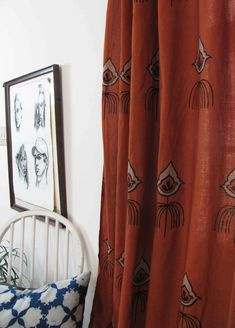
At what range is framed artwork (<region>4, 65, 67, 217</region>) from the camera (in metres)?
1.15

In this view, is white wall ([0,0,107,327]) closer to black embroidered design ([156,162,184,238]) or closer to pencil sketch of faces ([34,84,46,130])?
pencil sketch of faces ([34,84,46,130])

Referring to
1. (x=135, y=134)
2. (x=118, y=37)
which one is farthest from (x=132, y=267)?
(x=118, y=37)

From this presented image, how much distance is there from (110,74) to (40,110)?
0.51m

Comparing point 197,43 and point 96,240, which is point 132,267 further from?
point 197,43

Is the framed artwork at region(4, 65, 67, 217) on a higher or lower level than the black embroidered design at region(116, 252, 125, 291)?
higher

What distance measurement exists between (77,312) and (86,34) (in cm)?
109

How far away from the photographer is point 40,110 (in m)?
1.21

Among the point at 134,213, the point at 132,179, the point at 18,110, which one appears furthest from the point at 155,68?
the point at 18,110

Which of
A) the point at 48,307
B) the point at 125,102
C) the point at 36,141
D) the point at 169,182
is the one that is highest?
the point at 125,102

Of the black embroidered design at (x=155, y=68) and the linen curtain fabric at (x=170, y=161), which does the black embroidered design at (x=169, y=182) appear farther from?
the black embroidered design at (x=155, y=68)

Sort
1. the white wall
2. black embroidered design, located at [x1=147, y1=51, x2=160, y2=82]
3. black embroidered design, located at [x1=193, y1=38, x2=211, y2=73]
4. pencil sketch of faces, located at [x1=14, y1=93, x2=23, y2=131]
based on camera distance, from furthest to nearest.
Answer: pencil sketch of faces, located at [x1=14, y1=93, x2=23, y2=131], the white wall, black embroidered design, located at [x1=147, y1=51, x2=160, y2=82], black embroidered design, located at [x1=193, y1=38, x2=211, y2=73]

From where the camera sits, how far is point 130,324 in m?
0.81

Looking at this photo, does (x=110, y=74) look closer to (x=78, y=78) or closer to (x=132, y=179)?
(x=78, y=78)

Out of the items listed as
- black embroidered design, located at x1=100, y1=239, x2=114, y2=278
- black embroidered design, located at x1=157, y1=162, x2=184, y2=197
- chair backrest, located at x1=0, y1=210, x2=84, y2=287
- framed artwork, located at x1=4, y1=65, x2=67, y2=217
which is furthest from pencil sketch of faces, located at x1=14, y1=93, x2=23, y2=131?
black embroidered design, located at x1=157, y1=162, x2=184, y2=197
